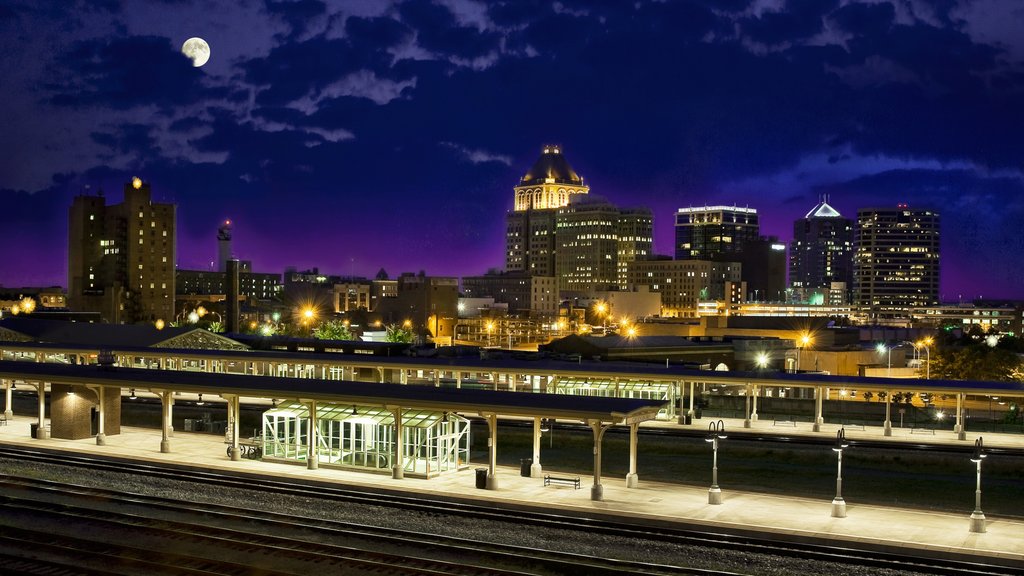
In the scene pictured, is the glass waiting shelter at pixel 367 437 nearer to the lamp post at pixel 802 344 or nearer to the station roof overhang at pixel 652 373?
the station roof overhang at pixel 652 373

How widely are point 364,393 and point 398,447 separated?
101 inches

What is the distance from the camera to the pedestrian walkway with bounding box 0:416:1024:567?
93.5ft

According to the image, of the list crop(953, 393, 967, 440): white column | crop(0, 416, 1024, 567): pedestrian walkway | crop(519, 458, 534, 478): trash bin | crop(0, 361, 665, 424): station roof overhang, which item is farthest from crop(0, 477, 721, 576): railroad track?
crop(953, 393, 967, 440): white column

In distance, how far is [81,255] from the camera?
193625 mm

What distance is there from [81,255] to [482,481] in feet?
588

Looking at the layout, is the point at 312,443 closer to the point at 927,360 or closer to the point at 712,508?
the point at 712,508

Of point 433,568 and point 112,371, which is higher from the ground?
point 112,371

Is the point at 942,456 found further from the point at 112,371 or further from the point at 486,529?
the point at 112,371

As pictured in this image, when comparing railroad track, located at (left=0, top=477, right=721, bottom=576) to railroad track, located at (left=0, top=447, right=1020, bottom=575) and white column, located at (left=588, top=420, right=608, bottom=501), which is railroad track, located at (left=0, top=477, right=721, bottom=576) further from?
white column, located at (left=588, top=420, right=608, bottom=501)

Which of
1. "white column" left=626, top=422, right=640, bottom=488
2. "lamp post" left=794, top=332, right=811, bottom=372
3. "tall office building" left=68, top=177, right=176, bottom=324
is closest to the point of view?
"white column" left=626, top=422, right=640, bottom=488

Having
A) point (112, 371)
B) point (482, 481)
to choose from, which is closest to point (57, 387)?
point (112, 371)

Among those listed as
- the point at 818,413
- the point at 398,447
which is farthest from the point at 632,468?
the point at 818,413

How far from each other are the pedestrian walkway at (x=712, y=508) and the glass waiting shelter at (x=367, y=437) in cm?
79

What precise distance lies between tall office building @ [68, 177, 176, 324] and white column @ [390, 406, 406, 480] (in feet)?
540
